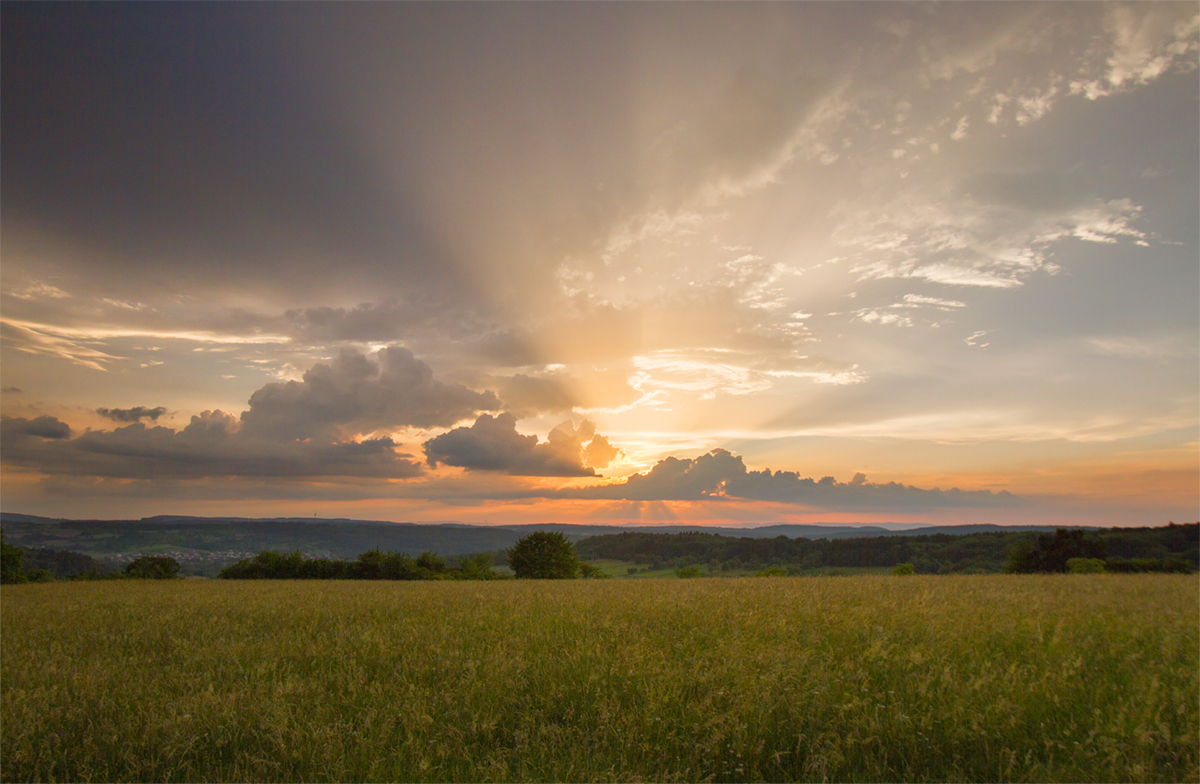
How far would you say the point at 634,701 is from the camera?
4.78 m

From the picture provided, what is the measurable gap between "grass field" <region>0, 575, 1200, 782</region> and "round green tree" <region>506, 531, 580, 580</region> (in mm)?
50211

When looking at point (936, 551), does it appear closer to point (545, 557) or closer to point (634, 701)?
point (545, 557)

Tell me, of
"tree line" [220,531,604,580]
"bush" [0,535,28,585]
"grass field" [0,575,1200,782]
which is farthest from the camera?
"tree line" [220,531,604,580]

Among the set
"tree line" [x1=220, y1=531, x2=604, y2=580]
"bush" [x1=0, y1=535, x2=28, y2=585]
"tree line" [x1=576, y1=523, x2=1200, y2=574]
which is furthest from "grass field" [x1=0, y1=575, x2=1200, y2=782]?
"bush" [x1=0, y1=535, x2=28, y2=585]

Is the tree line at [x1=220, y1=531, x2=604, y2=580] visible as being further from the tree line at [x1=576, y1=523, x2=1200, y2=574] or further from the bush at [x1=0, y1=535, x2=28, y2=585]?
the tree line at [x1=576, y1=523, x2=1200, y2=574]

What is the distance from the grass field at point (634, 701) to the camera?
3.96 meters

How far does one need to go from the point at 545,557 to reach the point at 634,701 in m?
54.3

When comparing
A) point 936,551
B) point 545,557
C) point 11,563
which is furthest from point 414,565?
point 936,551

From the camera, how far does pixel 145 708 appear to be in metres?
5.00

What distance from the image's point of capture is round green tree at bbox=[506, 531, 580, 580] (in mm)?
56062

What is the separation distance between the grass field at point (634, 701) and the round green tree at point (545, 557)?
50.2 meters

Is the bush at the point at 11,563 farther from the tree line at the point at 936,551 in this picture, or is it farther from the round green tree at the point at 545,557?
the tree line at the point at 936,551

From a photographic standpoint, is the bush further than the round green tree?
No

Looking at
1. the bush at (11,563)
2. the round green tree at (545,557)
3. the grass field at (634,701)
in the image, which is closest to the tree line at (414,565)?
the round green tree at (545,557)
